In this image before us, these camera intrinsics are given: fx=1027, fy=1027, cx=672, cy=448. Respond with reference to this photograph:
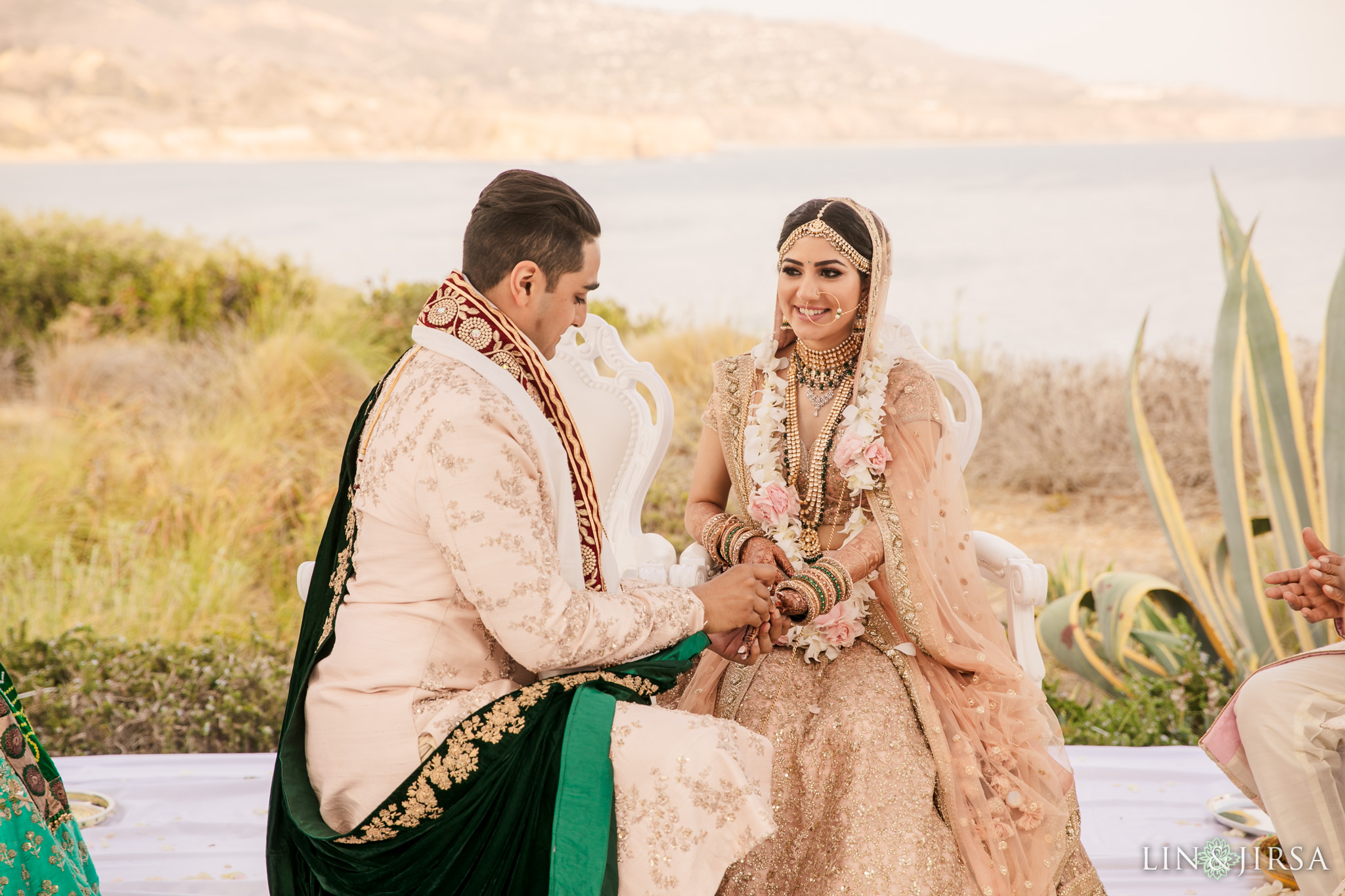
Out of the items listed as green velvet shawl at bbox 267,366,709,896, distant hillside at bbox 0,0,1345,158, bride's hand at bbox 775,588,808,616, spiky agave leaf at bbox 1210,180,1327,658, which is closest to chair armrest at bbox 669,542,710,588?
bride's hand at bbox 775,588,808,616

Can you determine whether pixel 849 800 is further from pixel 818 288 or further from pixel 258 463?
pixel 258 463

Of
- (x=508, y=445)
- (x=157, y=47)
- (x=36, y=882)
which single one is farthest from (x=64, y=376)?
(x=508, y=445)

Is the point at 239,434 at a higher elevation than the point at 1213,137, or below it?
below

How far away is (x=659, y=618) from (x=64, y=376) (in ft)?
19.9

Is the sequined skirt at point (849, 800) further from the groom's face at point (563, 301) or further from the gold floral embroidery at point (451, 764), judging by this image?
the groom's face at point (563, 301)

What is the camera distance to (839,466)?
→ 265cm

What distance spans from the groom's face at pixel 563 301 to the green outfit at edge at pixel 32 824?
131cm

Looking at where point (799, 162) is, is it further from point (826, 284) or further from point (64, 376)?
point (826, 284)

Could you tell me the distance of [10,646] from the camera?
15.3ft

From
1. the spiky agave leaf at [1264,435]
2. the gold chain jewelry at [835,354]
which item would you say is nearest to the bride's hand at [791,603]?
the gold chain jewelry at [835,354]

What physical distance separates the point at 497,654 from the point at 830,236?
1343 millimetres

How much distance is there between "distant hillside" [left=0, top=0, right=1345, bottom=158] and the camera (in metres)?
8.33

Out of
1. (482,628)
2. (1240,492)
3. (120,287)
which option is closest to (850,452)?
(482,628)

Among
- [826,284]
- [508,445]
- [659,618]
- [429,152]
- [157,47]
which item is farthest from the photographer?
[429,152]
